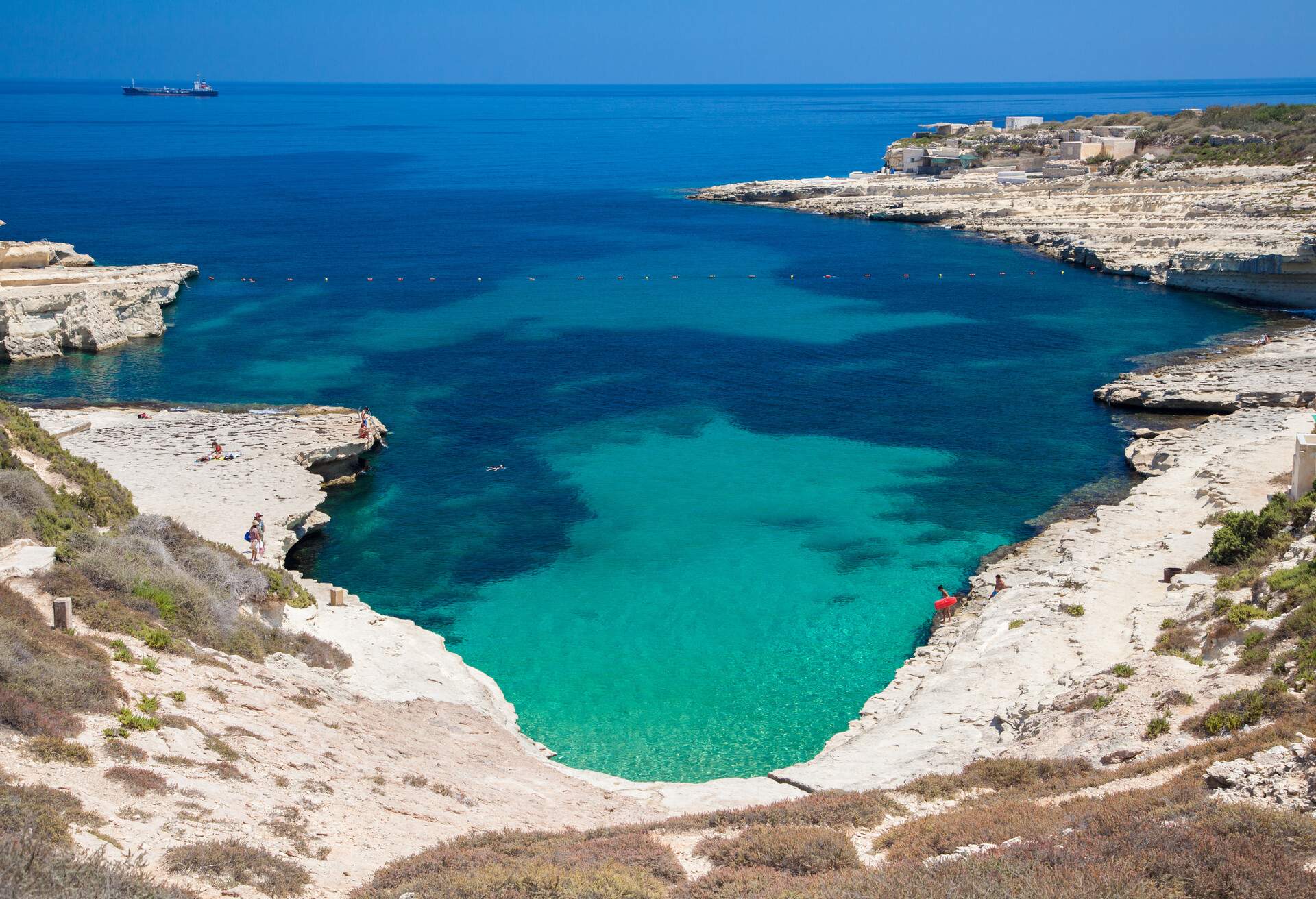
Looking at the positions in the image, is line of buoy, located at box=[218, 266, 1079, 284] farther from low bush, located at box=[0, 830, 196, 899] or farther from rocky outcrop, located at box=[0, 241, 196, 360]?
low bush, located at box=[0, 830, 196, 899]

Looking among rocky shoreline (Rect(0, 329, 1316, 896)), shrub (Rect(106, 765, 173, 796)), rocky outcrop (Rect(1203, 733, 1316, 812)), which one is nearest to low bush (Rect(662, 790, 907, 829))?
rocky shoreline (Rect(0, 329, 1316, 896))

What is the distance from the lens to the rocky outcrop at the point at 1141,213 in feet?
211

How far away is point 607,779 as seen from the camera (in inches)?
752

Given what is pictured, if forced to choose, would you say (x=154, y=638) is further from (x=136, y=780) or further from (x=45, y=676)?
(x=136, y=780)

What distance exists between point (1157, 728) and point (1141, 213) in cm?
7479

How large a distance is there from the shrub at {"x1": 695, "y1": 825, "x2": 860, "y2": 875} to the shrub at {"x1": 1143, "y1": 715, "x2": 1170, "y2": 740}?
5.56m

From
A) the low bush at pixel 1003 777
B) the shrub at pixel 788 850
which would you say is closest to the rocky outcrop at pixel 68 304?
the low bush at pixel 1003 777

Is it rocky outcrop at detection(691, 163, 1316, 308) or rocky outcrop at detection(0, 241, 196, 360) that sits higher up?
rocky outcrop at detection(691, 163, 1316, 308)

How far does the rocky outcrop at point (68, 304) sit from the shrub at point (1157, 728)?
50754 mm

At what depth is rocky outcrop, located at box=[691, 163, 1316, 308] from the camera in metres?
64.4

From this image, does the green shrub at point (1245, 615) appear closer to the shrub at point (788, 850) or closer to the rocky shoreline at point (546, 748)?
the rocky shoreline at point (546, 748)

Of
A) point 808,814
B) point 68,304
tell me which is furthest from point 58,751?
point 68,304

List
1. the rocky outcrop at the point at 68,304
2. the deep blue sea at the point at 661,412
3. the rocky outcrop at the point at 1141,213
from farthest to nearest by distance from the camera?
the rocky outcrop at the point at 1141,213, the rocky outcrop at the point at 68,304, the deep blue sea at the point at 661,412

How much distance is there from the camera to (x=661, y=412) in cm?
4438
